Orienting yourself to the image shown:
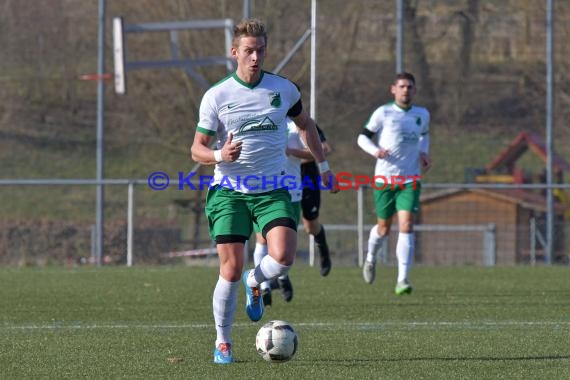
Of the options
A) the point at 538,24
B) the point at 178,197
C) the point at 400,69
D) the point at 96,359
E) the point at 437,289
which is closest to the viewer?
the point at 96,359

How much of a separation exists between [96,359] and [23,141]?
754 inches

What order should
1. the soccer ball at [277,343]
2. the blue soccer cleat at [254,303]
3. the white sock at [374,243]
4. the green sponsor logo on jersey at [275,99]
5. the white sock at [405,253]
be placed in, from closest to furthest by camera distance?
the soccer ball at [277,343], the green sponsor logo on jersey at [275,99], the blue soccer cleat at [254,303], the white sock at [405,253], the white sock at [374,243]

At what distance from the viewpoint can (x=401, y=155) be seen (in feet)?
38.6

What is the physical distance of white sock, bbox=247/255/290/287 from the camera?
6755mm

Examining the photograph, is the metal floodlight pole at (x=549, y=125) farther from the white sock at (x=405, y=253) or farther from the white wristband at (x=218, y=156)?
the white wristband at (x=218, y=156)

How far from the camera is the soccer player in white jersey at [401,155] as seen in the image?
11.5 m

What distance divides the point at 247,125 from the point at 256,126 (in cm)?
5

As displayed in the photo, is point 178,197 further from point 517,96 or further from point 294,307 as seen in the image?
point 294,307

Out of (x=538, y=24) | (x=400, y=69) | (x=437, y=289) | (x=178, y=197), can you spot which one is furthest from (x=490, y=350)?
(x=178, y=197)

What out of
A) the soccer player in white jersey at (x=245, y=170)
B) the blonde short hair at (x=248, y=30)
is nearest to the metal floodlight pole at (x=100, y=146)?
the soccer player in white jersey at (x=245, y=170)

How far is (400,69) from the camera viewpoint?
1791cm

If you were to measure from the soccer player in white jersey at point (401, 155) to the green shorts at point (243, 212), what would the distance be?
15.7 ft

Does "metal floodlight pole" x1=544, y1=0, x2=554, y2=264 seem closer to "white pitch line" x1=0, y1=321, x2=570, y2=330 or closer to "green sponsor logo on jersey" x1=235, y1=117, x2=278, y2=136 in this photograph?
"white pitch line" x1=0, y1=321, x2=570, y2=330

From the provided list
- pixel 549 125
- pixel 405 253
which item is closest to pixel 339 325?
pixel 405 253
